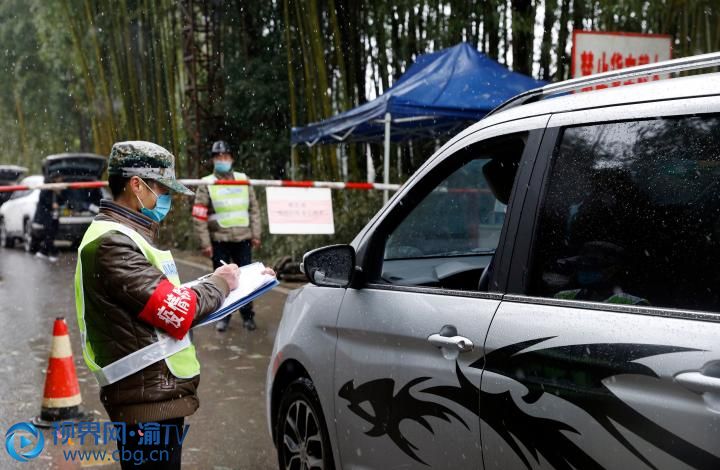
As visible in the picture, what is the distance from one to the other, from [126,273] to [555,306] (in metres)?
1.33

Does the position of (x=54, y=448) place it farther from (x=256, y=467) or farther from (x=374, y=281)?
(x=374, y=281)

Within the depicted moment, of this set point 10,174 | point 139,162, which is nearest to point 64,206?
point 10,174

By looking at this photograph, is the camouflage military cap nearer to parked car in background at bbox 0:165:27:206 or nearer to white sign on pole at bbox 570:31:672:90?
white sign on pole at bbox 570:31:672:90

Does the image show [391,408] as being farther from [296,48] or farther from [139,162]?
[296,48]

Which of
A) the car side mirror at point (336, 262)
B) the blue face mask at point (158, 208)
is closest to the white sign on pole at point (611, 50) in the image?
the car side mirror at point (336, 262)

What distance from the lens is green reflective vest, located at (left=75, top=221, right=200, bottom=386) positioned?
2857 mm

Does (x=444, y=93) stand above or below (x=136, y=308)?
above

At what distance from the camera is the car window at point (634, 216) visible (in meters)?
2.15

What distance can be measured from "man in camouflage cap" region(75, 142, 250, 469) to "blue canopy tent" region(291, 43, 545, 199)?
8257 millimetres

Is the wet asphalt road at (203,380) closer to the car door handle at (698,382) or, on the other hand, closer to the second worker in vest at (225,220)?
the second worker in vest at (225,220)

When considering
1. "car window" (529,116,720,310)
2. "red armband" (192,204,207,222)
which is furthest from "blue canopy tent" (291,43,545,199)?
"car window" (529,116,720,310)

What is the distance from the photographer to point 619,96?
2.45 meters

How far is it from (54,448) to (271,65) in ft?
45.8

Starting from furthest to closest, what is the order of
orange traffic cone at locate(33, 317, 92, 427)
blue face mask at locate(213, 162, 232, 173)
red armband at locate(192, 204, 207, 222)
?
1. blue face mask at locate(213, 162, 232, 173)
2. red armband at locate(192, 204, 207, 222)
3. orange traffic cone at locate(33, 317, 92, 427)
